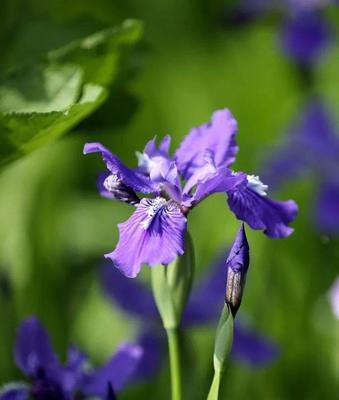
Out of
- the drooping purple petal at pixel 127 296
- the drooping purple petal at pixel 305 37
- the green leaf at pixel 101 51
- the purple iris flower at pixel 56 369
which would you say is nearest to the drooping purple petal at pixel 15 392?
the purple iris flower at pixel 56 369

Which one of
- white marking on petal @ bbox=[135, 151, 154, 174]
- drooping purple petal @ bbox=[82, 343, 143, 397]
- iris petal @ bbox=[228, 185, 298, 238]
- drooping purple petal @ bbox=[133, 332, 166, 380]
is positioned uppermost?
white marking on petal @ bbox=[135, 151, 154, 174]

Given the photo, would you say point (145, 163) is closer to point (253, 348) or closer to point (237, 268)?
point (237, 268)

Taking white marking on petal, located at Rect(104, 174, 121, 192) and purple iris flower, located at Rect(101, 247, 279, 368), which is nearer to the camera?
white marking on petal, located at Rect(104, 174, 121, 192)

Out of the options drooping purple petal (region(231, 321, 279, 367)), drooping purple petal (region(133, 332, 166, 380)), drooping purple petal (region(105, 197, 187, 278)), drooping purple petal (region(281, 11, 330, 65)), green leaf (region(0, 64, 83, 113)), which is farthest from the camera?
drooping purple petal (region(281, 11, 330, 65))

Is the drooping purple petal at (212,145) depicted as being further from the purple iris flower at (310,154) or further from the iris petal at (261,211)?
the purple iris flower at (310,154)

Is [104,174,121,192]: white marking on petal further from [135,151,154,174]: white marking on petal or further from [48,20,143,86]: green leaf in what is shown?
[48,20,143,86]: green leaf

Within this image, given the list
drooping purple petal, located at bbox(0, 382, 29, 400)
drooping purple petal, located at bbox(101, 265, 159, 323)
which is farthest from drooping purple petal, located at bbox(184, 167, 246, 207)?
drooping purple petal, located at bbox(101, 265, 159, 323)
